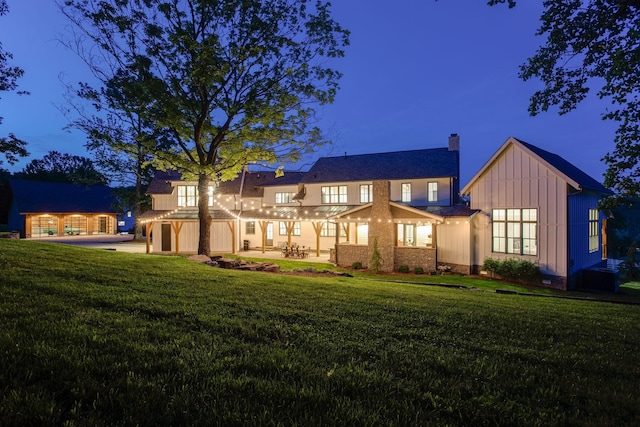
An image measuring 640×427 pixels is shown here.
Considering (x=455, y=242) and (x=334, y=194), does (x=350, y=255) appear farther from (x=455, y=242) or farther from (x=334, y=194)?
(x=334, y=194)

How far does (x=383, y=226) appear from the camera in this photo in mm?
19984

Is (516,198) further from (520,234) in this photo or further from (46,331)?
(46,331)

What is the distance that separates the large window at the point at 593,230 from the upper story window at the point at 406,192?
1058 cm

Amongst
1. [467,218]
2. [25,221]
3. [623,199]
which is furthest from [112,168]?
[623,199]

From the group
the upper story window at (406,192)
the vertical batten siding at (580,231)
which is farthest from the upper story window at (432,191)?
the vertical batten siding at (580,231)

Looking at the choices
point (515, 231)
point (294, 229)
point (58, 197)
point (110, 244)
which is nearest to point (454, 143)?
point (515, 231)

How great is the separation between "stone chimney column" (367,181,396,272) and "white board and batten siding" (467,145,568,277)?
4497 millimetres

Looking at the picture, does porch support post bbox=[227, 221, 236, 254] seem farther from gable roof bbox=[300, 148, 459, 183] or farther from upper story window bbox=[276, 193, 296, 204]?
gable roof bbox=[300, 148, 459, 183]

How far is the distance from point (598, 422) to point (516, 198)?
52.6 feet

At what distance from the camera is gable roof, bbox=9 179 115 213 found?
37.9 metres

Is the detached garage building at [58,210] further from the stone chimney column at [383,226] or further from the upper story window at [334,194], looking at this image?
the stone chimney column at [383,226]

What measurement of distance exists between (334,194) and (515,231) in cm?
1379

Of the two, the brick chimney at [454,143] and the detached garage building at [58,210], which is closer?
the brick chimney at [454,143]

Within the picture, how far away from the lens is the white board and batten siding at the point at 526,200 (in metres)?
15.8
